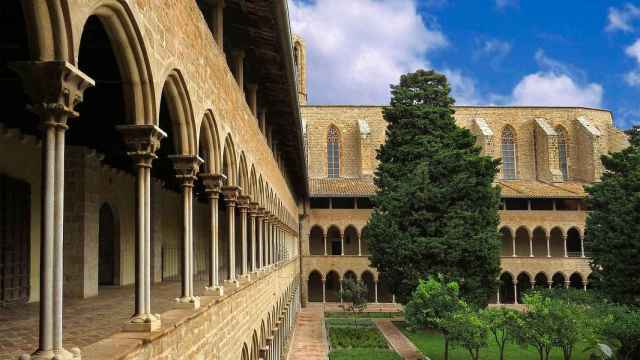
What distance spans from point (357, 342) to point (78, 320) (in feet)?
71.4

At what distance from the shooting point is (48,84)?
12.1 ft

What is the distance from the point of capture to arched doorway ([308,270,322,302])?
45156 millimetres

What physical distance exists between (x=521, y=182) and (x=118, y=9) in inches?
1817

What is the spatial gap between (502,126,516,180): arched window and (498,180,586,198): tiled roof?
211 centimetres

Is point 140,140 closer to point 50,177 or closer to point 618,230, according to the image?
point 50,177

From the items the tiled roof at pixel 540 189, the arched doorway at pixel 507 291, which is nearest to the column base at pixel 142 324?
the tiled roof at pixel 540 189

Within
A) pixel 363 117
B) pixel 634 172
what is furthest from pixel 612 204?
pixel 363 117

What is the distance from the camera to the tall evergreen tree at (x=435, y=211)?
99.1ft

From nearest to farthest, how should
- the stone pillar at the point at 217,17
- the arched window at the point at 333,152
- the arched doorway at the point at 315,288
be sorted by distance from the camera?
the stone pillar at the point at 217,17, the arched doorway at the point at 315,288, the arched window at the point at 333,152

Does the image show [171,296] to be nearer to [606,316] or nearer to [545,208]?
[606,316]

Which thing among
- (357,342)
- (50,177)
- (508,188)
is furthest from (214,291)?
(508,188)

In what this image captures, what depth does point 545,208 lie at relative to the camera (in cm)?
4409

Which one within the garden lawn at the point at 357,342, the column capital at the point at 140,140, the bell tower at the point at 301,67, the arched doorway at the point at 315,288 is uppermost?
the bell tower at the point at 301,67

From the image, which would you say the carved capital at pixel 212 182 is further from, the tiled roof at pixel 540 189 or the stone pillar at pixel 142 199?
the tiled roof at pixel 540 189
